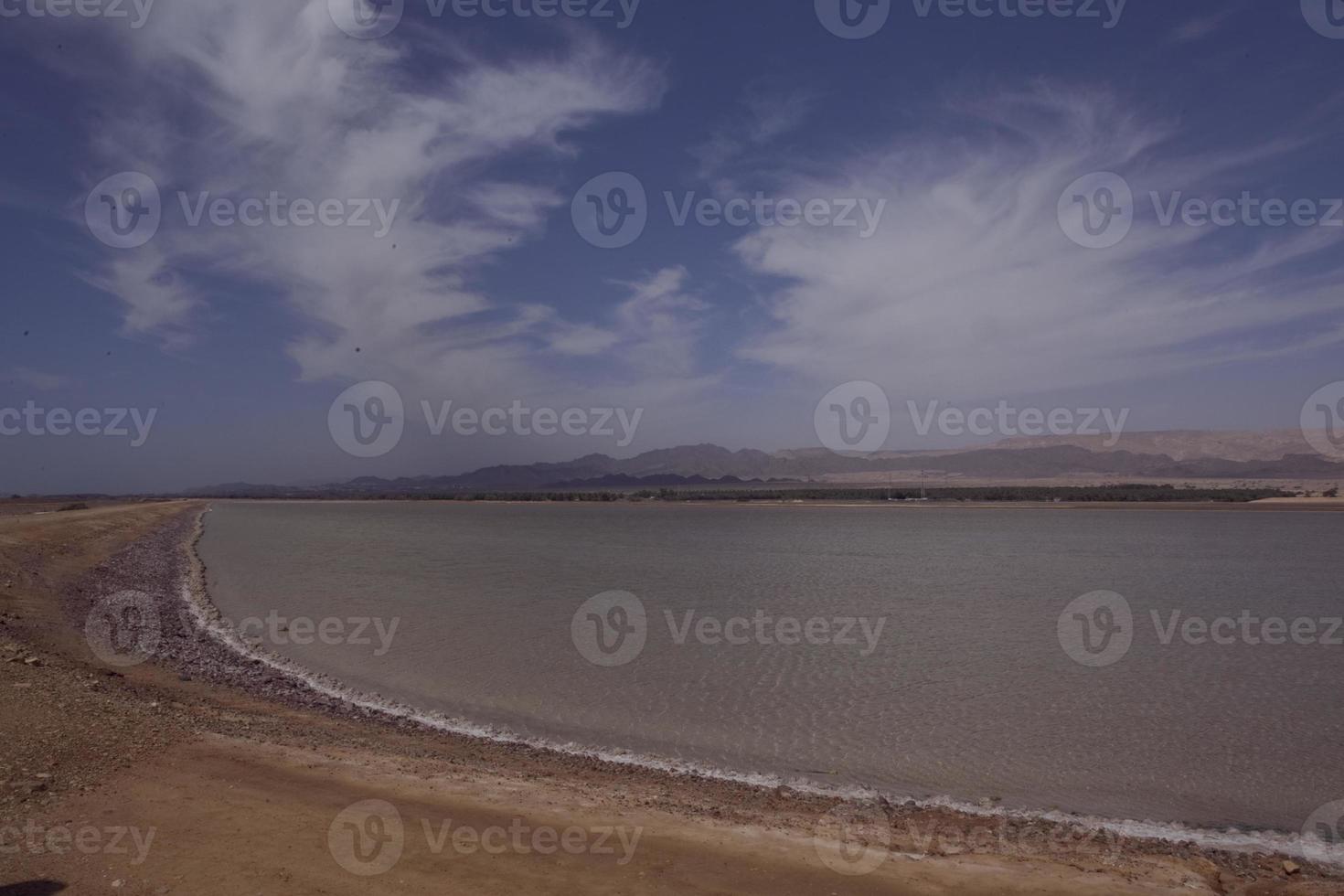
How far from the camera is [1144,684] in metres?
10.9

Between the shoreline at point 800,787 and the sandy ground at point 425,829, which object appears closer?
the sandy ground at point 425,829

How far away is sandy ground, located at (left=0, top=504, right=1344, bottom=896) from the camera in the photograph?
15.9 feet

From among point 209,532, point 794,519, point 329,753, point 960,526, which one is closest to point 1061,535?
point 960,526

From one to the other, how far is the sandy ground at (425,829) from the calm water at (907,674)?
1235 millimetres

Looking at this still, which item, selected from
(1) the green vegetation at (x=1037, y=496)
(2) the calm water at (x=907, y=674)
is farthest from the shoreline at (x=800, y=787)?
(1) the green vegetation at (x=1037, y=496)

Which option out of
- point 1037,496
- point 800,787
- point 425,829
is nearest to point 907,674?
point 800,787

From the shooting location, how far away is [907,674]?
11.5 metres

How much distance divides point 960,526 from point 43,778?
45.9m

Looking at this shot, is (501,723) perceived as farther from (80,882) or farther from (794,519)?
(794,519)

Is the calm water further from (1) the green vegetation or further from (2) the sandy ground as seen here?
(1) the green vegetation

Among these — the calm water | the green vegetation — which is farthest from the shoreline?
the green vegetation

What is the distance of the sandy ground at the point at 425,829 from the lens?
484 centimetres

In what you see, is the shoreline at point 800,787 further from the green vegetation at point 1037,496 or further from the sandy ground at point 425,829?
the green vegetation at point 1037,496

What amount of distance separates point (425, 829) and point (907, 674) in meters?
8.07
